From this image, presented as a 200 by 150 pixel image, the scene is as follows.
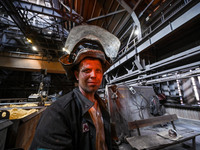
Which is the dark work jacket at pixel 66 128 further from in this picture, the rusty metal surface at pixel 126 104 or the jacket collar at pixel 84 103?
the rusty metal surface at pixel 126 104

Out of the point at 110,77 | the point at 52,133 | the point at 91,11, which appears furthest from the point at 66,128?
the point at 110,77

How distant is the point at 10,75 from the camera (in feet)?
46.8

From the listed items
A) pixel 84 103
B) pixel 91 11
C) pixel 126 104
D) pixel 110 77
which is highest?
pixel 91 11

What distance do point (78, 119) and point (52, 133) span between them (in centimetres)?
33

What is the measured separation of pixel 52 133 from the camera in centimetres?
77

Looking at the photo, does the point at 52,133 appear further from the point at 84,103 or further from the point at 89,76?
the point at 89,76

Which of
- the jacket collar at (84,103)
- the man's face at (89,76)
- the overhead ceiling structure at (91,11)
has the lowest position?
the jacket collar at (84,103)

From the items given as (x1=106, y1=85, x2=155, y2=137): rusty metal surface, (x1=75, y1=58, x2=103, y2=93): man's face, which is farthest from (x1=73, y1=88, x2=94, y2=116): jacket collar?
(x1=106, y1=85, x2=155, y2=137): rusty metal surface

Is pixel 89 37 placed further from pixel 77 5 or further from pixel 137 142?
pixel 77 5

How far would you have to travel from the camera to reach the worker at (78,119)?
2.56 ft

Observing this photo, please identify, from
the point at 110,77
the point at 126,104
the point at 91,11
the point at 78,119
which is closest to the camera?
the point at 78,119

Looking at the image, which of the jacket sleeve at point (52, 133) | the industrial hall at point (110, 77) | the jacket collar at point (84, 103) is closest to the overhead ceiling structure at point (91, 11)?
the industrial hall at point (110, 77)

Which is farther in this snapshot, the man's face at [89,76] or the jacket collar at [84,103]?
the man's face at [89,76]

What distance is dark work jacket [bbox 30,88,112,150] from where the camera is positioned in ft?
2.50
